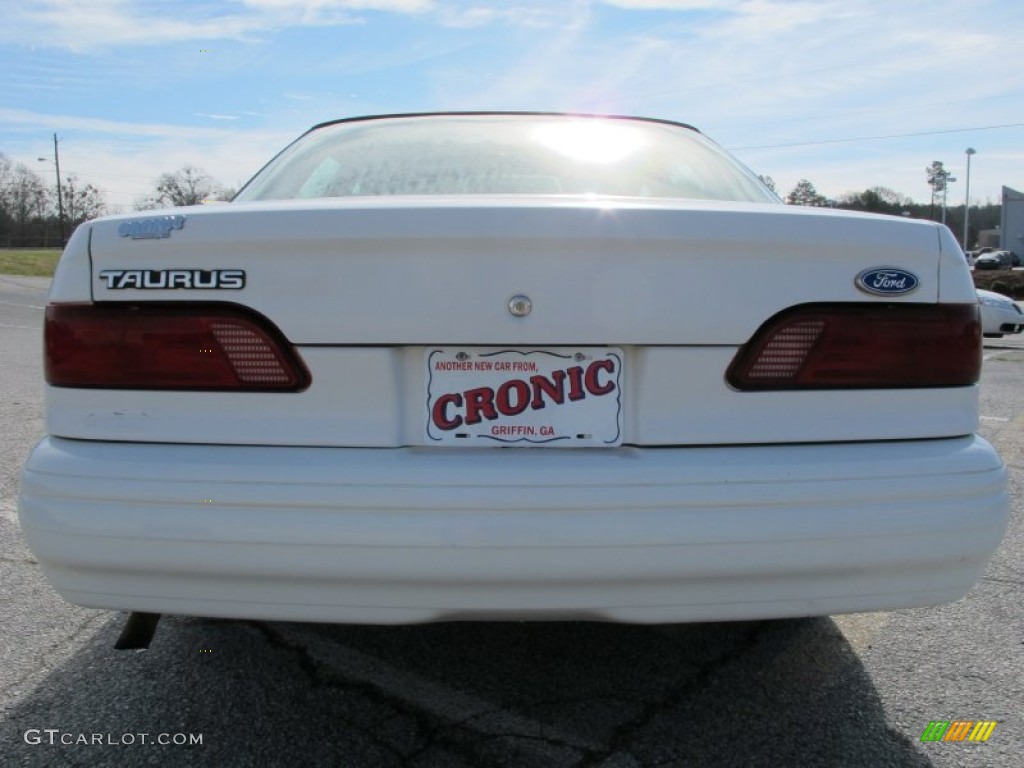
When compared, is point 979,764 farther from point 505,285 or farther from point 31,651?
point 31,651

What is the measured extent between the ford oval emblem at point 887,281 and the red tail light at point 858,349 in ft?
0.11

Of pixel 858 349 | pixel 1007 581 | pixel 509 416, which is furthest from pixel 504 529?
pixel 1007 581

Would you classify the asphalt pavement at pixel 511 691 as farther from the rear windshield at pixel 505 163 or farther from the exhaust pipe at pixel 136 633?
the rear windshield at pixel 505 163

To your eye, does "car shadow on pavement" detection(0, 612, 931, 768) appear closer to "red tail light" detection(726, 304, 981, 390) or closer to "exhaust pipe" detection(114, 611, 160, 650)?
"exhaust pipe" detection(114, 611, 160, 650)

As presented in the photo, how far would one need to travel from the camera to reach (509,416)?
1767mm

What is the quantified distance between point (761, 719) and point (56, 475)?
170 centimetres

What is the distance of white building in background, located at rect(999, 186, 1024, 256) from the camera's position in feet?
209

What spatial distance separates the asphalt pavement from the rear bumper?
1.40 feet

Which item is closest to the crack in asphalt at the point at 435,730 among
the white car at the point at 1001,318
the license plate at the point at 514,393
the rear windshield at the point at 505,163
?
the license plate at the point at 514,393

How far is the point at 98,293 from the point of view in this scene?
1.82m

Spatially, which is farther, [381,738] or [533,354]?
[381,738]

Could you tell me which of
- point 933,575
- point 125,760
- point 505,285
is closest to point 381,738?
point 125,760

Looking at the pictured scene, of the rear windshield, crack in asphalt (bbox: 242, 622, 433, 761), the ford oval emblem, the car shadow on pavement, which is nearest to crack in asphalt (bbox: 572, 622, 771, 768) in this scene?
the car shadow on pavement

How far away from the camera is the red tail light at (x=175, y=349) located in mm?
1784
